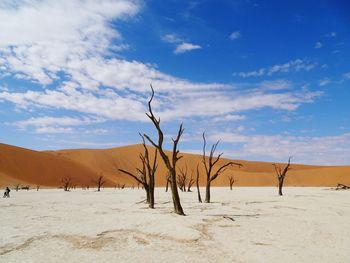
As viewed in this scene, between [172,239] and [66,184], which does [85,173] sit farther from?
[172,239]

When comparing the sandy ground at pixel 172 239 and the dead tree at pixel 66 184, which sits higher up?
the dead tree at pixel 66 184

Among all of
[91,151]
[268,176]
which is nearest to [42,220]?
[268,176]

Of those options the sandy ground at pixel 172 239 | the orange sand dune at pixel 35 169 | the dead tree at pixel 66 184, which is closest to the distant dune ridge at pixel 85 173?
the orange sand dune at pixel 35 169

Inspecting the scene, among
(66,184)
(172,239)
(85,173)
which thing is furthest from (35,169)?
(172,239)

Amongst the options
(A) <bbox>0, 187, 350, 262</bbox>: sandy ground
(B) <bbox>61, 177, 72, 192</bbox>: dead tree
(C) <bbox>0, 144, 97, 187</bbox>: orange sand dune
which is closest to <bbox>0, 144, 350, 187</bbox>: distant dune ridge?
(C) <bbox>0, 144, 97, 187</bbox>: orange sand dune

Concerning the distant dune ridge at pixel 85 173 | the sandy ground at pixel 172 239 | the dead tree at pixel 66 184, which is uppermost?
the distant dune ridge at pixel 85 173

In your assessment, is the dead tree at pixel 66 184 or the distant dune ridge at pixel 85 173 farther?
the distant dune ridge at pixel 85 173

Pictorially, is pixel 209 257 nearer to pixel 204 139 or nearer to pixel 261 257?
pixel 261 257

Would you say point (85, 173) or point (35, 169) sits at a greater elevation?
point (35, 169)

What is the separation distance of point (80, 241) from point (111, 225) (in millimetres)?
2691

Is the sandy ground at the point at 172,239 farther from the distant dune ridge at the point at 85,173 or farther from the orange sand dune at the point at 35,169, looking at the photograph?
the orange sand dune at the point at 35,169

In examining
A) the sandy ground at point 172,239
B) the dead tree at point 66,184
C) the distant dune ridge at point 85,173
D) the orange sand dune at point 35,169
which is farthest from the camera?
the distant dune ridge at point 85,173

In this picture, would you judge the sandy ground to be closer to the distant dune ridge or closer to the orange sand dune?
the distant dune ridge

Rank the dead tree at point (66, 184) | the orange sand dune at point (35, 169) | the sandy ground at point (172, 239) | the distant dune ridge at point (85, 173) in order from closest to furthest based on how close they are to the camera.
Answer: the sandy ground at point (172, 239) < the dead tree at point (66, 184) < the orange sand dune at point (35, 169) < the distant dune ridge at point (85, 173)
